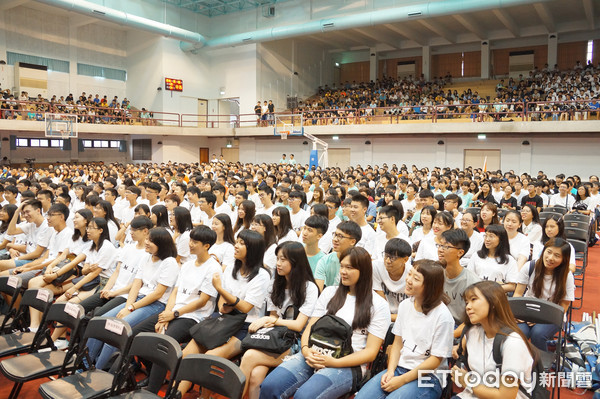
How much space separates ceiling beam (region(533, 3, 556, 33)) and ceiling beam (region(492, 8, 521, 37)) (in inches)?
52.8

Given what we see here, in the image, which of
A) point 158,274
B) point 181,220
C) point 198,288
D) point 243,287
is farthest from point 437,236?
point 181,220

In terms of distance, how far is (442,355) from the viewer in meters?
2.90

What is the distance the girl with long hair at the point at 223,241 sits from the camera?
190 inches

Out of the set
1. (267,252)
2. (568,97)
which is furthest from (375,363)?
(568,97)

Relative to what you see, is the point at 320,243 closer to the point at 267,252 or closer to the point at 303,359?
the point at 267,252

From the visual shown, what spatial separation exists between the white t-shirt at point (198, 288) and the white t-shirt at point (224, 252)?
2.18ft

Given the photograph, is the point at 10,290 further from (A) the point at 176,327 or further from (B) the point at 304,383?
(B) the point at 304,383

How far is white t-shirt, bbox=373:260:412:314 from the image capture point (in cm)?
391

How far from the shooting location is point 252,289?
382 centimetres

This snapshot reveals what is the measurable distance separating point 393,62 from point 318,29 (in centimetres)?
1016

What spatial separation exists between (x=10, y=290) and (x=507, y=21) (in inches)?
977

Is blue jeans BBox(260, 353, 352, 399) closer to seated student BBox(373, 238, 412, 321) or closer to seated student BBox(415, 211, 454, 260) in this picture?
seated student BBox(373, 238, 412, 321)

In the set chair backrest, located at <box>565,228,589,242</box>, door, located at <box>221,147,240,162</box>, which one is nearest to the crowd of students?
chair backrest, located at <box>565,228,589,242</box>

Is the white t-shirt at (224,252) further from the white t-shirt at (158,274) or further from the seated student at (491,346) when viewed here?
the seated student at (491,346)
